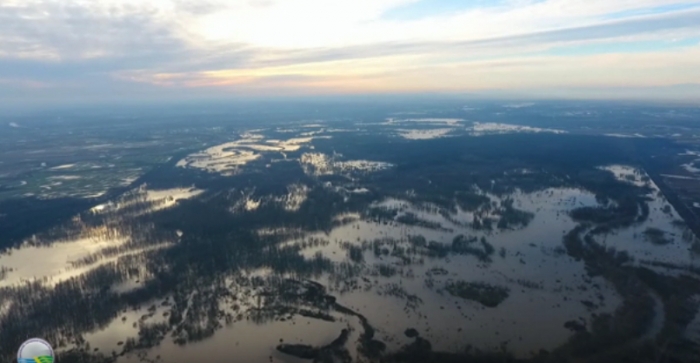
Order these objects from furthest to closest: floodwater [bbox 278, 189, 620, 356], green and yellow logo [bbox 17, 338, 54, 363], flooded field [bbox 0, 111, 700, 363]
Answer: floodwater [bbox 278, 189, 620, 356] < flooded field [bbox 0, 111, 700, 363] < green and yellow logo [bbox 17, 338, 54, 363]

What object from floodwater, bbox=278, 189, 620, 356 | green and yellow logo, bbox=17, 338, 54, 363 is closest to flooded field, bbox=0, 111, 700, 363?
floodwater, bbox=278, 189, 620, 356

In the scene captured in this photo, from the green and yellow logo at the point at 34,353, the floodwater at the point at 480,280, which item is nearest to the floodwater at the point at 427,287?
the floodwater at the point at 480,280

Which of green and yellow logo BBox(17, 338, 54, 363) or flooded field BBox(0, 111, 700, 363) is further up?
green and yellow logo BBox(17, 338, 54, 363)

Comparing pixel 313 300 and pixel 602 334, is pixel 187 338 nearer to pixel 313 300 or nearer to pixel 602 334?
pixel 313 300

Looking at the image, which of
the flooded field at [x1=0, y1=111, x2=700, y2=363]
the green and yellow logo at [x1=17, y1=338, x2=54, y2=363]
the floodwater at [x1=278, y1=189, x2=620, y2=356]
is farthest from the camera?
the floodwater at [x1=278, y1=189, x2=620, y2=356]

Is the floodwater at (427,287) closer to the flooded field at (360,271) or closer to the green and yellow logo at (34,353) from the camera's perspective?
the flooded field at (360,271)

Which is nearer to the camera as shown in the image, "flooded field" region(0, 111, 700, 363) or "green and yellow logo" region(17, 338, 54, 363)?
"green and yellow logo" region(17, 338, 54, 363)

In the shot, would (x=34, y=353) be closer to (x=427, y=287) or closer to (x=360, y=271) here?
(x=427, y=287)

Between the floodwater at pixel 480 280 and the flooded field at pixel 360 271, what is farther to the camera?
the floodwater at pixel 480 280

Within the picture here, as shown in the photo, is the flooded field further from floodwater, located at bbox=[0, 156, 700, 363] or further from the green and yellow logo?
the green and yellow logo

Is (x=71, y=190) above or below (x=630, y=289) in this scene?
above

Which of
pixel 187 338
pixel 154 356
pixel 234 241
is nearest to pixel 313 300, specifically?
pixel 187 338
